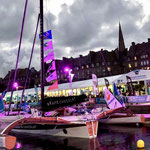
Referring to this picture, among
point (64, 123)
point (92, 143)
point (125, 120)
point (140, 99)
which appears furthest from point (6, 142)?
point (140, 99)

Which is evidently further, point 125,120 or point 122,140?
point 125,120

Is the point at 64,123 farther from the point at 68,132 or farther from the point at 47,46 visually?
the point at 47,46

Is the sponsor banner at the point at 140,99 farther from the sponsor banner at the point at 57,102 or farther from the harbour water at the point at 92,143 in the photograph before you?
the sponsor banner at the point at 57,102

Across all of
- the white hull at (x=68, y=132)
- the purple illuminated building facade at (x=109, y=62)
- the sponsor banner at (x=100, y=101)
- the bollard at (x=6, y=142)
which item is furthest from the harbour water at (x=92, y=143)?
the purple illuminated building facade at (x=109, y=62)

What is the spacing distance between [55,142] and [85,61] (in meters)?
73.3

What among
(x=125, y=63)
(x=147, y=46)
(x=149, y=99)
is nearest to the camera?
(x=149, y=99)

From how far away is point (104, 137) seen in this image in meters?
13.2

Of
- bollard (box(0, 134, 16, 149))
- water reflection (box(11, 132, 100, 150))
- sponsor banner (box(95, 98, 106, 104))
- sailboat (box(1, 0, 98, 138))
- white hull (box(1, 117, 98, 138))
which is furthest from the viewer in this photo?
sponsor banner (box(95, 98, 106, 104))

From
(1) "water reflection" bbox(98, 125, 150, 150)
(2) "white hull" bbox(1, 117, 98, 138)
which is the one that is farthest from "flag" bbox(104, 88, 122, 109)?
(2) "white hull" bbox(1, 117, 98, 138)

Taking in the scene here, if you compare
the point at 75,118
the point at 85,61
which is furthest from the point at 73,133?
the point at 85,61

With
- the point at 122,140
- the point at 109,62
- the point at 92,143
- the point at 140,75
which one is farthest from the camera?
the point at 109,62

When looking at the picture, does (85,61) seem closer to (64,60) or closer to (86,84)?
(64,60)

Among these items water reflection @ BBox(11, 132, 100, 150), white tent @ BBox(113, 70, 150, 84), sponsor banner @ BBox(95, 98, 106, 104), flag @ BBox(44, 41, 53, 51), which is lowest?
water reflection @ BBox(11, 132, 100, 150)

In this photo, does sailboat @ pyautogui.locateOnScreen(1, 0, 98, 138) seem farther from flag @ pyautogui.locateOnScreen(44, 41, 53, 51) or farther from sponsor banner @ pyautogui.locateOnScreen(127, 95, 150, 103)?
sponsor banner @ pyautogui.locateOnScreen(127, 95, 150, 103)
